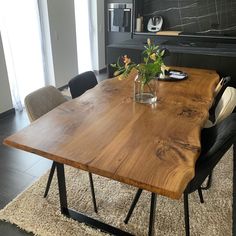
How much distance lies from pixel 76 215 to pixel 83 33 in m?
3.94

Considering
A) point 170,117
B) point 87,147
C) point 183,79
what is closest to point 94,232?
point 87,147

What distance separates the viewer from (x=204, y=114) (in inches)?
66.5

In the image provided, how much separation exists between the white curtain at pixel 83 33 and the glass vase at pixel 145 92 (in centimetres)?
332

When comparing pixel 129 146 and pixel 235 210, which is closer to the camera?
pixel 129 146

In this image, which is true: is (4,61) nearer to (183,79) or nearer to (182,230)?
(183,79)

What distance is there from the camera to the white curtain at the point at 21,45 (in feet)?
10.9

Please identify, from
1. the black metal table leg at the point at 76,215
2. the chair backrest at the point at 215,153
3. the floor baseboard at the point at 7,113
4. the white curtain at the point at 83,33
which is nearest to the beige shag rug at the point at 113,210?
the black metal table leg at the point at 76,215

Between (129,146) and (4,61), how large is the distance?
2.67 metres

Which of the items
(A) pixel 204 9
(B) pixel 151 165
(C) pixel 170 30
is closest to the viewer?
(B) pixel 151 165

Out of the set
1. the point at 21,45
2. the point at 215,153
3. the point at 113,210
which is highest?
the point at 21,45

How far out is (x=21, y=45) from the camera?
3.61 meters

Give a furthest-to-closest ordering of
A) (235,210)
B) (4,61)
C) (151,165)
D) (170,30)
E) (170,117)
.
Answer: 1. (170,30)
2. (4,61)
3. (235,210)
4. (170,117)
5. (151,165)

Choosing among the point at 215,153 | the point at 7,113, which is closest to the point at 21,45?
the point at 7,113

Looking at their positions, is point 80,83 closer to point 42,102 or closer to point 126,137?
point 42,102
